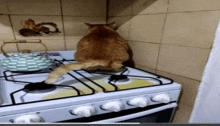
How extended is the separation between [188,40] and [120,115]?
0.48m

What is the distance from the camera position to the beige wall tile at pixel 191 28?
0.58 metres

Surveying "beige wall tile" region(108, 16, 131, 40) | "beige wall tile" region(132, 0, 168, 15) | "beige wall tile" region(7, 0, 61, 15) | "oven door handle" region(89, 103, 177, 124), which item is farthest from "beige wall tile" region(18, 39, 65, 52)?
"oven door handle" region(89, 103, 177, 124)

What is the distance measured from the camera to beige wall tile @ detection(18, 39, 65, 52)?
90 centimetres

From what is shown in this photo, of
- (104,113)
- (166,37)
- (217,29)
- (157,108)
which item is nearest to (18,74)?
(104,113)

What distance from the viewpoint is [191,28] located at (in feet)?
2.10

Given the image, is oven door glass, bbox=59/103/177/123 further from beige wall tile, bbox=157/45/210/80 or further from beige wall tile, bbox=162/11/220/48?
beige wall tile, bbox=162/11/220/48

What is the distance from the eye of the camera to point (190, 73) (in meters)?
0.67

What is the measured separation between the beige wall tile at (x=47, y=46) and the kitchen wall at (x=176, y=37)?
511 mm

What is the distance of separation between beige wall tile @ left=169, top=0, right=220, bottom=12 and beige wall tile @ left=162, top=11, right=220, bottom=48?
21 mm

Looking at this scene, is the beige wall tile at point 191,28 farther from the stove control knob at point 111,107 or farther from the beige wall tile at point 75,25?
the beige wall tile at point 75,25

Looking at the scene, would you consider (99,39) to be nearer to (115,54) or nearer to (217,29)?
(115,54)

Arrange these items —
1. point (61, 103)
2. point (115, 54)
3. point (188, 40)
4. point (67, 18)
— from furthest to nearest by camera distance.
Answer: point (67, 18)
point (115, 54)
point (188, 40)
point (61, 103)

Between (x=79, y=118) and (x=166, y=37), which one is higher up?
(x=166, y=37)

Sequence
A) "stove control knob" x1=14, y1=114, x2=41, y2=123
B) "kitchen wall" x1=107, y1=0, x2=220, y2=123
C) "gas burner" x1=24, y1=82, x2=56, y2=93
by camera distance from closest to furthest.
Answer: "stove control knob" x1=14, y1=114, x2=41, y2=123
"gas burner" x1=24, y1=82, x2=56, y2=93
"kitchen wall" x1=107, y1=0, x2=220, y2=123
